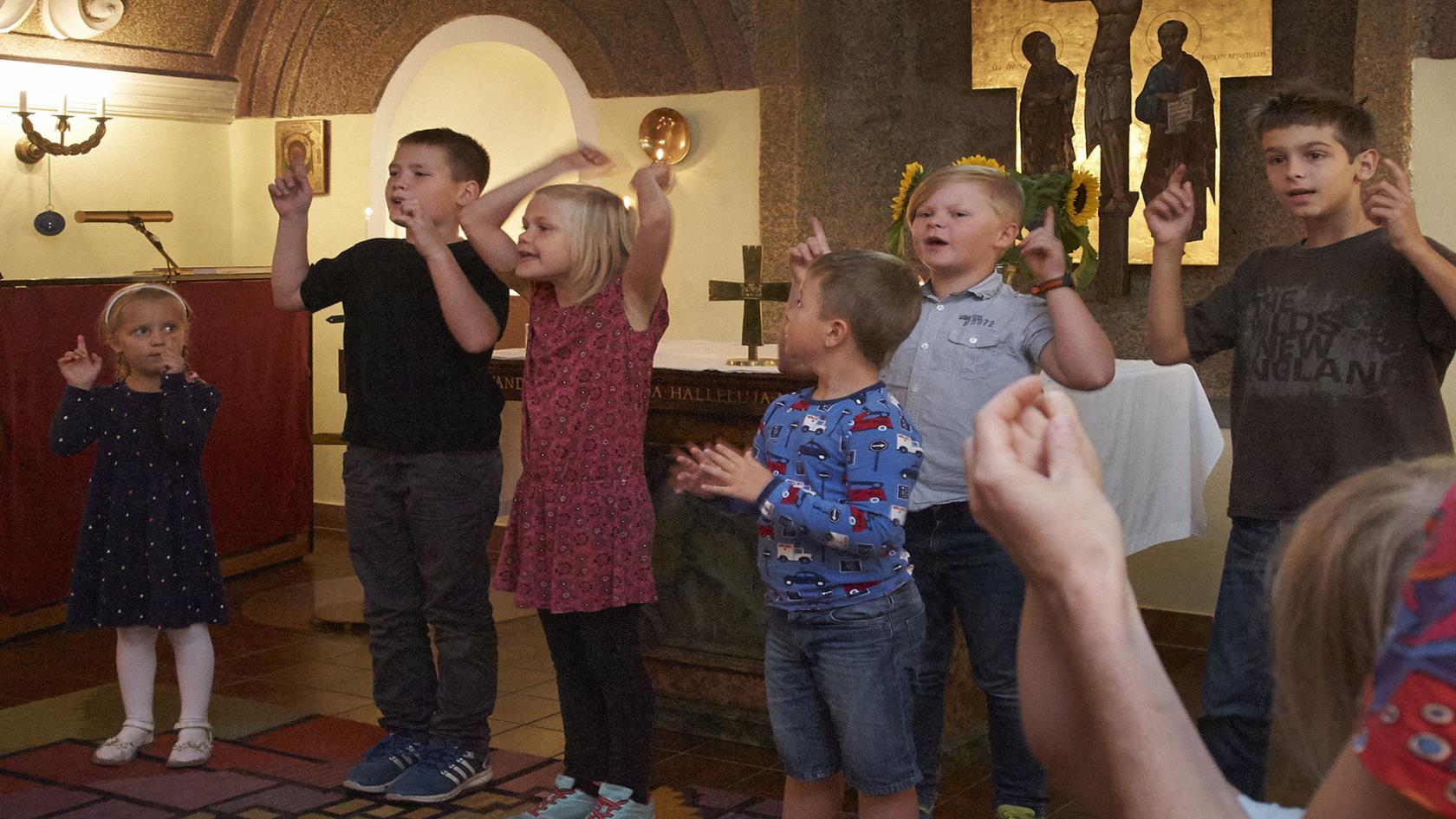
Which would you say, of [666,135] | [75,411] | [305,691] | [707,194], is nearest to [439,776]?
[305,691]

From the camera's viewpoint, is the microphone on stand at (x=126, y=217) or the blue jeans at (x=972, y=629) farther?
the microphone on stand at (x=126, y=217)

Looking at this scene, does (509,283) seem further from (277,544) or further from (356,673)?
(277,544)

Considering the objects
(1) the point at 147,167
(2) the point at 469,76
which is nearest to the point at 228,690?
(1) the point at 147,167

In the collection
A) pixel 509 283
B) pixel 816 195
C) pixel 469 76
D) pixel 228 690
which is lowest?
pixel 228 690

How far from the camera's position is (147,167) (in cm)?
758

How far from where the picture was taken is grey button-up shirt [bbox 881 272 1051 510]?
10.1 feet

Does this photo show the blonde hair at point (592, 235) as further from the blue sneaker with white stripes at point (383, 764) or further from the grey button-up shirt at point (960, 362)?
the blue sneaker with white stripes at point (383, 764)

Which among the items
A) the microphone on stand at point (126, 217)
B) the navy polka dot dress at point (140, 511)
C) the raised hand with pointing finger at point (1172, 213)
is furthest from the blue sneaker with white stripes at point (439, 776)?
the microphone on stand at point (126, 217)

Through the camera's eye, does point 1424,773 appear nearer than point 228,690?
Yes

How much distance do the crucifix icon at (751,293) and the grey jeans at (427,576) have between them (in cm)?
86

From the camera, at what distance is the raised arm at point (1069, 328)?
9.55 feet

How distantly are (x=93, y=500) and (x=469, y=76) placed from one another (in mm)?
4502

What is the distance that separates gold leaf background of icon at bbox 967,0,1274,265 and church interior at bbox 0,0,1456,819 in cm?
1

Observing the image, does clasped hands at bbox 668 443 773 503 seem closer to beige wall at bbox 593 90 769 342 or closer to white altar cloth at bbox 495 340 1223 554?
white altar cloth at bbox 495 340 1223 554
